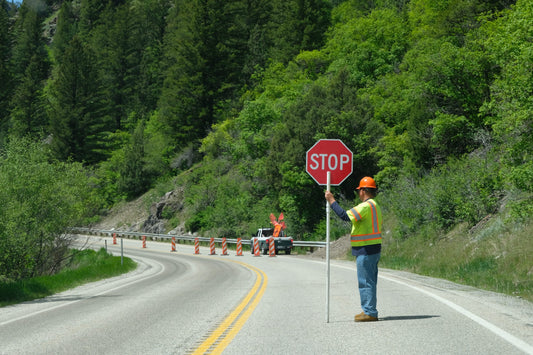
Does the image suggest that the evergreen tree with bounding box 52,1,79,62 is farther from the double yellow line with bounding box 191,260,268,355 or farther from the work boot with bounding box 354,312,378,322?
the work boot with bounding box 354,312,378,322

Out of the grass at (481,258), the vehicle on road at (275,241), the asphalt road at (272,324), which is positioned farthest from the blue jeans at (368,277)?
the vehicle on road at (275,241)

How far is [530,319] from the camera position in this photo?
26.0ft

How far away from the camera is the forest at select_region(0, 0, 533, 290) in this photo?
22484 millimetres

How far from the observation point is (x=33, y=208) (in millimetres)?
23828

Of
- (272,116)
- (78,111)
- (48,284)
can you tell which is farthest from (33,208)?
(78,111)


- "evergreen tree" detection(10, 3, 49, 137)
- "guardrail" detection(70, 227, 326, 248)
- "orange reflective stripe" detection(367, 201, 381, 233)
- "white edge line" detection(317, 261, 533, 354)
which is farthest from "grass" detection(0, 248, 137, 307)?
"evergreen tree" detection(10, 3, 49, 137)

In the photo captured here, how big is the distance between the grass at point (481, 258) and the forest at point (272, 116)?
58cm

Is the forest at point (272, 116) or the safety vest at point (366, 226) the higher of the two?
the forest at point (272, 116)

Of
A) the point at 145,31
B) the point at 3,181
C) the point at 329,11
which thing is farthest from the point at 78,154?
the point at 3,181

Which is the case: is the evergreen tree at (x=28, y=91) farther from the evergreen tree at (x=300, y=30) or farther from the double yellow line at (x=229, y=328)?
the double yellow line at (x=229, y=328)

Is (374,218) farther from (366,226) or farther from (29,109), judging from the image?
(29,109)

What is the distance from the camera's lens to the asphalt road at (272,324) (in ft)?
20.9

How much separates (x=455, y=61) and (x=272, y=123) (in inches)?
1010

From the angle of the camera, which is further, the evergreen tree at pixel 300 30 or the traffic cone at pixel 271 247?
the evergreen tree at pixel 300 30
